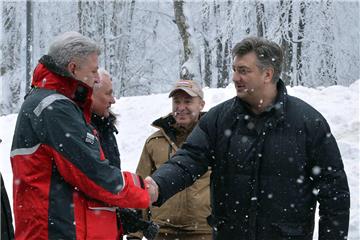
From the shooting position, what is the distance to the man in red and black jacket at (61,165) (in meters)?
3.24

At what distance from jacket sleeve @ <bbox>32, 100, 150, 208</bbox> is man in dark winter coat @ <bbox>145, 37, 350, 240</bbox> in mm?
459

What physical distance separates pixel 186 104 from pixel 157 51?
68.0 feet

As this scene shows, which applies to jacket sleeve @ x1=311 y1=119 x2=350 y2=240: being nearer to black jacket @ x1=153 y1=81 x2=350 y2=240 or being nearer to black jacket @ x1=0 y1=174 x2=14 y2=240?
black jacket @ x1=153 y1=81 x2=350 y2=240

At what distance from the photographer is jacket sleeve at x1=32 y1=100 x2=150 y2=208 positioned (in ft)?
10.6

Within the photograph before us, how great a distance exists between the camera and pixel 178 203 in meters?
4.85

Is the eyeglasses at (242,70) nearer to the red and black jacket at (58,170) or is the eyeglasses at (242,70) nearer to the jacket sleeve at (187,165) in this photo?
the jacket sleeve at (187,165)

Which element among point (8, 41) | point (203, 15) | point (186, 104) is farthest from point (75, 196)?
point (8, 41)

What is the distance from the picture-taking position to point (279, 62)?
3795mm

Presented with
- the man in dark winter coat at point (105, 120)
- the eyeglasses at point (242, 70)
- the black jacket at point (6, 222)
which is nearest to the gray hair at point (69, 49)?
the eyeglasses at point (242, 70)

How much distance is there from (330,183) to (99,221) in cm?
129

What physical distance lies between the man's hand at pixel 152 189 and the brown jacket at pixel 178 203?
3.50ft

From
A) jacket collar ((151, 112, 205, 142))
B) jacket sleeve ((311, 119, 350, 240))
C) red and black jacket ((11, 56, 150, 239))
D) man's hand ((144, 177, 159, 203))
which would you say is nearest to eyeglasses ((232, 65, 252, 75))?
jacket sleeve ((311, 119, 350, 240))

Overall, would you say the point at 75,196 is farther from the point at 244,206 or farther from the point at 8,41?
the point at 8,41

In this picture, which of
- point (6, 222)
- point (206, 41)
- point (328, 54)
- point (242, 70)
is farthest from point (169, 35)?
point (242, 70)
